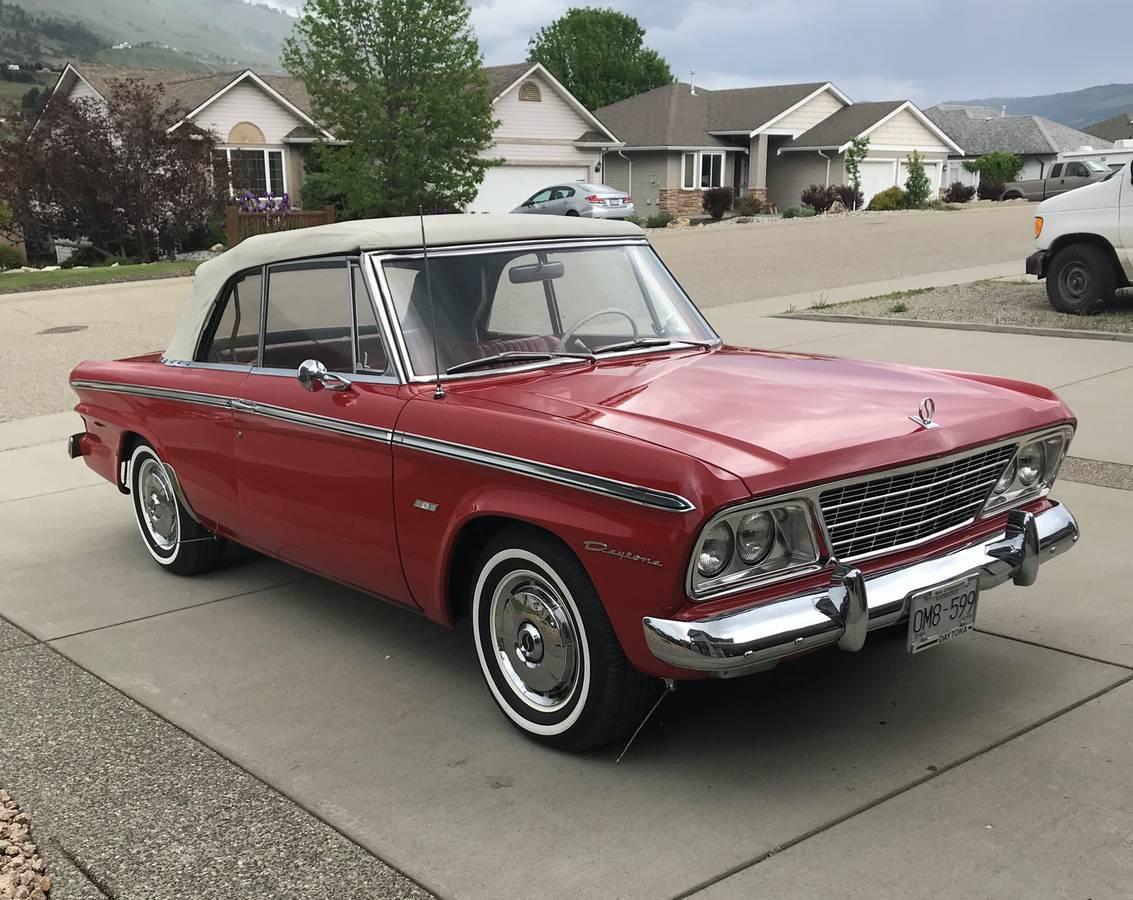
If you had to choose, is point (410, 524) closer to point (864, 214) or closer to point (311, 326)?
point (311, 326)

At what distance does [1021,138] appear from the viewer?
6688cm

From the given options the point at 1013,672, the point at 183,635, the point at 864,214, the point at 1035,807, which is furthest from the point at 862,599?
the point at 864,214

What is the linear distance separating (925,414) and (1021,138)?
230 ft

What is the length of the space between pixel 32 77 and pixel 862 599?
573 feet

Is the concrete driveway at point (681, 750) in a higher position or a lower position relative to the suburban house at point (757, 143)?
lower

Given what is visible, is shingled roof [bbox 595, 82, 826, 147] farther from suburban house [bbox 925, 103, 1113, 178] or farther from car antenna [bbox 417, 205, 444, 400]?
car antenna [bbox 417, 205, 444, 400]

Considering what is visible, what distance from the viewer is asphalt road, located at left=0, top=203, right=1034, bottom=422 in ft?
43.0

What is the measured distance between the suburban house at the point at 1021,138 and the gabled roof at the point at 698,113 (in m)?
17.9

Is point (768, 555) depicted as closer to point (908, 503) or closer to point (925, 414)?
point (908, 503)

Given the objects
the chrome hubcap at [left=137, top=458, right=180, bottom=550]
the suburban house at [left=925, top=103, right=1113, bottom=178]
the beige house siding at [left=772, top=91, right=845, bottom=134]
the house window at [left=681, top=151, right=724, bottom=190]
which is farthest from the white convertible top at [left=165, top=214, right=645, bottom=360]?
the suburban house at [left=925, top=103, right=1113, bottom=178]

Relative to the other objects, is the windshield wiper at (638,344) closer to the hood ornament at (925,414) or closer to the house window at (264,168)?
the hood ornament at (925,414)

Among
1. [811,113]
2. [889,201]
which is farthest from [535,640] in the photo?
[811,113]

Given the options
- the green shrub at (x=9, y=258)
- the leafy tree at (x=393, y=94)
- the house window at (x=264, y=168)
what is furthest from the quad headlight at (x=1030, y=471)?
the house window at (x=264, y=168)

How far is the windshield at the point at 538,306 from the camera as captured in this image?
4297 mm
